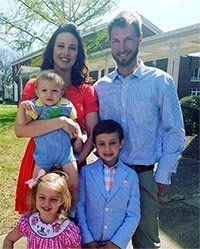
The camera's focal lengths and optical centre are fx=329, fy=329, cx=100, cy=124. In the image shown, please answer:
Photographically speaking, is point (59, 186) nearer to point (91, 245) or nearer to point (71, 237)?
point (71, 237)

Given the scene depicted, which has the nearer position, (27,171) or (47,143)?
(47,143)

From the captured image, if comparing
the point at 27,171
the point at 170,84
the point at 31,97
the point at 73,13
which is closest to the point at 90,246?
the point at 27,171

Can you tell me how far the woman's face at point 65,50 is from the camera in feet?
7.76

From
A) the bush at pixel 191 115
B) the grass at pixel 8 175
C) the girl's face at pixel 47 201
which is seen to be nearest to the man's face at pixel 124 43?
the girl's face at pixel 47 201

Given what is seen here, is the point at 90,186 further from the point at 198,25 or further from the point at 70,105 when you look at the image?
the point at 198,25

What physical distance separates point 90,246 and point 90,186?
15.7 inches

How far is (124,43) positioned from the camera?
2344 millimetres

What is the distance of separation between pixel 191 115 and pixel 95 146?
8022 mm

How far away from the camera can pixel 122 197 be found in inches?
89.7

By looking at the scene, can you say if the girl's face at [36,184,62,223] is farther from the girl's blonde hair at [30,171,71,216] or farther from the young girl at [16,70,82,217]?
the young girl at [16,70,82,217]

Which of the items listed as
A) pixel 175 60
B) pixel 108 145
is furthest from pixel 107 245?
pixel 175 60

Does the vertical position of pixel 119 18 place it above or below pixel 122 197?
above

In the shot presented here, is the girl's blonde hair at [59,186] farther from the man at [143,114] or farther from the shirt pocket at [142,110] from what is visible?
the shirt pocket at [142,110]

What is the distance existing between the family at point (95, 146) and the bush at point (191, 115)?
7.56 m
